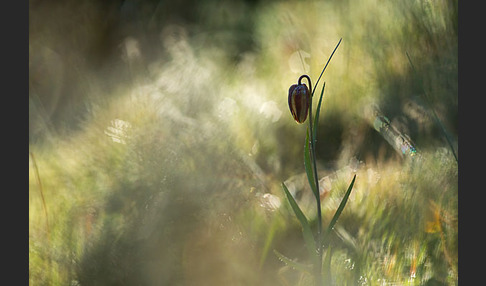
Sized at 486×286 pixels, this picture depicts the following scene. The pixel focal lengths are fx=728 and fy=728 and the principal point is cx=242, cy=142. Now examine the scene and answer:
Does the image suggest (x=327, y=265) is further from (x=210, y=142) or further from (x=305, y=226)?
(x=210, y=142)

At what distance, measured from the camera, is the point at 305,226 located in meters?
1.96

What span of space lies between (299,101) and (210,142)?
0.89 ft

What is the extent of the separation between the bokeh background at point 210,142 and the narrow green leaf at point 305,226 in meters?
0.05

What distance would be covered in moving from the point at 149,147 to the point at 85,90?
0.23m

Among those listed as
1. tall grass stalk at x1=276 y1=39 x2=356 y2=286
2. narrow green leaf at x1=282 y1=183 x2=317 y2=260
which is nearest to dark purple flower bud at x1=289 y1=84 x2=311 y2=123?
tall grass stalk at x1=276 y1=39 x2=356 y2=286

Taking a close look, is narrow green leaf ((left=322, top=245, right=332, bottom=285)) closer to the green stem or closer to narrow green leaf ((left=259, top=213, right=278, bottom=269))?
the green stem

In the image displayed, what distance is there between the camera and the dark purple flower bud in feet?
6.33

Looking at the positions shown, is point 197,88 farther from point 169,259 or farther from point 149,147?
point 169,259

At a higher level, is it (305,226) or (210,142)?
(210,142)

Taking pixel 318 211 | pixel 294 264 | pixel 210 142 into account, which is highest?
pixel 210 142

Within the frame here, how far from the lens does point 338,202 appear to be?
206 cm

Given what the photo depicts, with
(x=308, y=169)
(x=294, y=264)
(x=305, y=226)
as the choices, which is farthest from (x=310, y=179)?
(x=294, y=264)

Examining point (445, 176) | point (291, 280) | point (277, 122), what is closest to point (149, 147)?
point (277, 122)

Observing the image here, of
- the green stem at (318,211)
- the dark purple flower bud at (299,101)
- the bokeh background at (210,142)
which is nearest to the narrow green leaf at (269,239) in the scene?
the bokeh background at (210,142)
